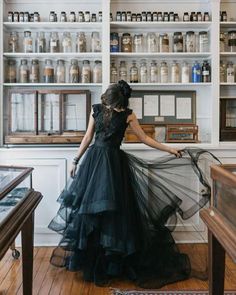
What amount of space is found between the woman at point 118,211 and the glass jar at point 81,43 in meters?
1.01

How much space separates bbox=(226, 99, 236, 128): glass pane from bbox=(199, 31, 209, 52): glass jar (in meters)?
0.55

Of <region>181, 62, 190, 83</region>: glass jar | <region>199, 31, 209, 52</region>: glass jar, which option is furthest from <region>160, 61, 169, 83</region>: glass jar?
<region>199, 31, 209, 52</region>: glass jar

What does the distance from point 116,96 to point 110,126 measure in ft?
0.72

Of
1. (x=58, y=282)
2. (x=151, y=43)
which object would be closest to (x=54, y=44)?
(x=151, y=43)

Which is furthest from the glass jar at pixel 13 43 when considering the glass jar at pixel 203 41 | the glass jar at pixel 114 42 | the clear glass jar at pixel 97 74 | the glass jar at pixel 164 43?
the glass jar at pixel 203 41

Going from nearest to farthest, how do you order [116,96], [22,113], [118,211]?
[118,211] < [116,96] < [22,113]

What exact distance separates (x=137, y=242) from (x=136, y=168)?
0.58 meters

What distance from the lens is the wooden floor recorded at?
2.72m

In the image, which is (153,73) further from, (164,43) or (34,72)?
(34,72)

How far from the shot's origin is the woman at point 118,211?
2.76 m

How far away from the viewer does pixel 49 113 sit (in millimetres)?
3768

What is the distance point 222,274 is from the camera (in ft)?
6.61

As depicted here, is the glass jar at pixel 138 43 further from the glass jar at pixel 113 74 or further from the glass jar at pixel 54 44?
the glass jar at pixel 54 44

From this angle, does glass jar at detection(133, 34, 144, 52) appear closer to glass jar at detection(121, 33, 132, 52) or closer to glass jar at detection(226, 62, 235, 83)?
glass jar at detection(121, 33, 132, 52)
